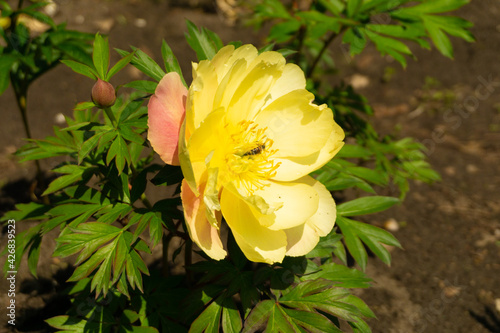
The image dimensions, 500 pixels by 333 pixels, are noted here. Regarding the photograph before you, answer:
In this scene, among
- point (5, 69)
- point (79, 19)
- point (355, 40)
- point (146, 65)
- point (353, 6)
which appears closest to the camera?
point (146, 65)

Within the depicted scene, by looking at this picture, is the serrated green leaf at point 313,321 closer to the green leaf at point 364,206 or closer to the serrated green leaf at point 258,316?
the serrated green leaf at point 258,316

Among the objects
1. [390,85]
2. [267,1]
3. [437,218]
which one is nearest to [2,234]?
[267,1]

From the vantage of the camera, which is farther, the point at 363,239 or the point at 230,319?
the point at 363,239

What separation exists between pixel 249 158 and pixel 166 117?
0.25m

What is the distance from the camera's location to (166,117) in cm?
115

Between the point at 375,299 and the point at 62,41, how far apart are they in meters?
1.80

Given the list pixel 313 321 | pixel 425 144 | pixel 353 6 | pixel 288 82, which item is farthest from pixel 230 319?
pixel 425 144

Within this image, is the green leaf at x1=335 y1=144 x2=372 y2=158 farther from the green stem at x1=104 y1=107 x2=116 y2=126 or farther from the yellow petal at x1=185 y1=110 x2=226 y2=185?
the green stem at x1=104 y1=107 x2=116 y2=126

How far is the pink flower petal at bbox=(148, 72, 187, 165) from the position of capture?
3.67 feet

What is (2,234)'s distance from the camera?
2105 millimetres

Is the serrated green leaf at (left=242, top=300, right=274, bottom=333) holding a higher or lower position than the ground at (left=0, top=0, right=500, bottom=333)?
higher

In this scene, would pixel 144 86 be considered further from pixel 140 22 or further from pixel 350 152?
pixel 140 22

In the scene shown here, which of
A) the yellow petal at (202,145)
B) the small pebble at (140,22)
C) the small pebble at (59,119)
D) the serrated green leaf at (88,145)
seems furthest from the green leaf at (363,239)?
the small pebble at (140,22)

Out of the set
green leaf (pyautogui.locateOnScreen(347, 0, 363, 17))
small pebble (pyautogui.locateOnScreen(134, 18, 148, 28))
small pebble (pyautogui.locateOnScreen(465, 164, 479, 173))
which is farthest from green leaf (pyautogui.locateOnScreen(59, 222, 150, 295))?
small pebble (pyautogui.locateOnScreen(134, 18, 148, 28))
